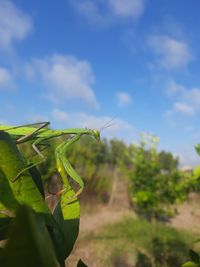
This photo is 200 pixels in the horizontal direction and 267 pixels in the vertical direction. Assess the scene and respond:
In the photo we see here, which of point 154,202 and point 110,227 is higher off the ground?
point 154,202

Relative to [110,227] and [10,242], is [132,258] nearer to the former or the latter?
[110,227]

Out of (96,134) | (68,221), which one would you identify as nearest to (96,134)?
(96,134)

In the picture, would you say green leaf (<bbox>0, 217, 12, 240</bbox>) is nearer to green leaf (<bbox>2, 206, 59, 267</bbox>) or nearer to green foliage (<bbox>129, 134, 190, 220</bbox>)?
green leaf (<bbox>2, 206, 59, 267</bbox>)

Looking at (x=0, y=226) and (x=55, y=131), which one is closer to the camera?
(x=0, y=226)

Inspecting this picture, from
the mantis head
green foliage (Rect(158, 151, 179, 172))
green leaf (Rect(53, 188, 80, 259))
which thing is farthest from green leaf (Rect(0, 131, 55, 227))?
green foliage (Rect(158, 151, 179, 172))

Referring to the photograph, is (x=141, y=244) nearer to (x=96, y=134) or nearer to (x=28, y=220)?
(x=96, y=134)

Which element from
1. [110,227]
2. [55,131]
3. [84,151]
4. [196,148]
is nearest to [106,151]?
[84,151]

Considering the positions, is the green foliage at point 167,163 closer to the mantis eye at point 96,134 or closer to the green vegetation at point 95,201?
the green vegetation at point 95,201
